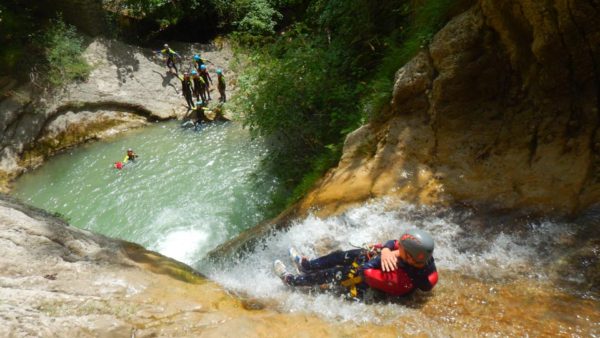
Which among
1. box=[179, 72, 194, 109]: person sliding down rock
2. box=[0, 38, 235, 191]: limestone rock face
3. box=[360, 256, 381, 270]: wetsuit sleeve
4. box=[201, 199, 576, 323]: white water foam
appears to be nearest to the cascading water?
box=[201, 199, 576, 323]: white water foam

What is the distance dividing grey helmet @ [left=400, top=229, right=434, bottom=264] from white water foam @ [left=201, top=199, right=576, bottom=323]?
0.55 meters

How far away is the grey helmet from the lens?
3359 mm

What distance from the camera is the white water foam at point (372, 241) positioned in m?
3.70

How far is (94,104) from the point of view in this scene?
13.2 meters

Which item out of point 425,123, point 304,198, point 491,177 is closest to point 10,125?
point 304,198

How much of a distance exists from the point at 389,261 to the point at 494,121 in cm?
226

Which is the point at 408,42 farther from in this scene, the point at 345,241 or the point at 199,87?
the point at 199,87

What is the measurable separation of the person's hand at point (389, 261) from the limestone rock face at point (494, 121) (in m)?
1.24

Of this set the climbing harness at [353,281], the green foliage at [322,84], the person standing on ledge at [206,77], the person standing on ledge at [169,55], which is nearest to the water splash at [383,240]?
the climbing harness at [353,281]

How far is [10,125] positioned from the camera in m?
11.7

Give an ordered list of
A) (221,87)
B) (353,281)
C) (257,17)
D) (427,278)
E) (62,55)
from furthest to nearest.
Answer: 1. (257,17)
2. (221,87)
3. (62,55)
4. (353,281)
5. (427,278)

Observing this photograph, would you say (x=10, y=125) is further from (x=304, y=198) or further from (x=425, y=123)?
(x=425, y=123)

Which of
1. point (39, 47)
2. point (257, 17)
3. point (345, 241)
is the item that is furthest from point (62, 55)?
point (345, 241)

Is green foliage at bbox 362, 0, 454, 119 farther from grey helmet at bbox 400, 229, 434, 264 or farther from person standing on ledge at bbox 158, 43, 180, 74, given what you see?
person standing on ledge at bbox 158, 43, 180, 74
